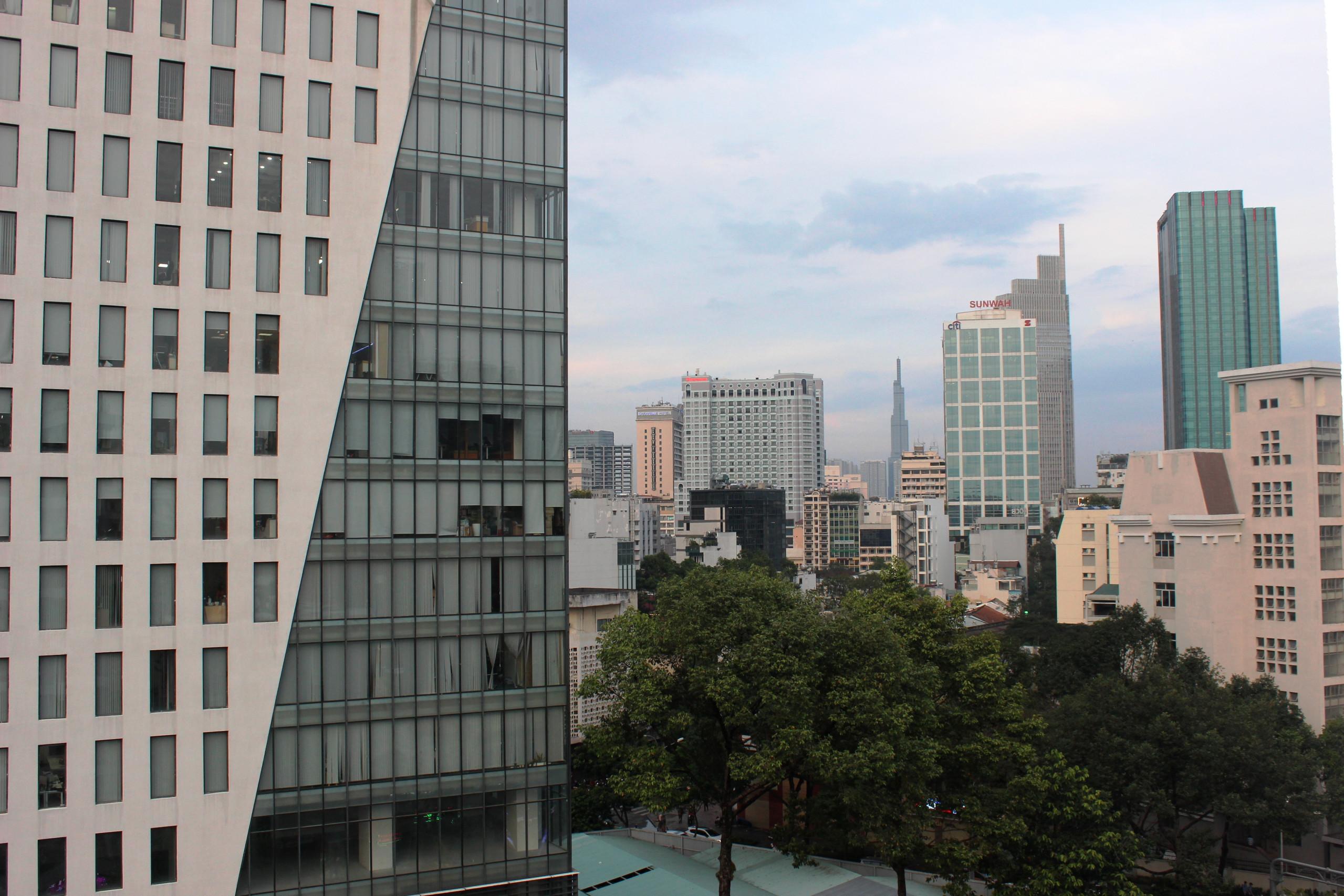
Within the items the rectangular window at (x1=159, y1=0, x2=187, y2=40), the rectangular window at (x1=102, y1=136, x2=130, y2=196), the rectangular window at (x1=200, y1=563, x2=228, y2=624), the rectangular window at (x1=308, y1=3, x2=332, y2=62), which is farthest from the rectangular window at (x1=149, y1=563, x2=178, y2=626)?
the rectangular window at (x1=308, y1=3, x2=332, y2=62)

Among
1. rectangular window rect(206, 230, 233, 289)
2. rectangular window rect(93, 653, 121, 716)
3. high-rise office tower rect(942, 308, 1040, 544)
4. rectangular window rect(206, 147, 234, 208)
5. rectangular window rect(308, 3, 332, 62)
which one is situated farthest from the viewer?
high-rise office tower rect(942, 308, 1040, 544)

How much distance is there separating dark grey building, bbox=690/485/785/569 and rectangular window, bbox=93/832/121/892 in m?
130

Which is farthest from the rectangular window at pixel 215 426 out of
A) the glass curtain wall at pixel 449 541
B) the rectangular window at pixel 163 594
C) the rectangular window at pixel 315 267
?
the rectangular window at pixel 315 267

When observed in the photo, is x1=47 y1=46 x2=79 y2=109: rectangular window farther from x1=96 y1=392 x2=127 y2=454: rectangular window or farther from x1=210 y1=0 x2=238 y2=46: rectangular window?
x1=96 y1=392 x2=127 y2=454: rectangular window

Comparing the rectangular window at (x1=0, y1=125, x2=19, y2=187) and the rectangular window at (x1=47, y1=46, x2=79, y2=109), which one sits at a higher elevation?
the rectangular window at (x1=47, y1=46, x2=79, y2=109)

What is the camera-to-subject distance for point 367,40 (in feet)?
87.9

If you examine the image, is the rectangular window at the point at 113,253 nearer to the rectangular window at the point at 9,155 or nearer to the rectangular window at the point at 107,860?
the rectangular window at the point at 9,155

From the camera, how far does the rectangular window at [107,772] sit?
23312mm

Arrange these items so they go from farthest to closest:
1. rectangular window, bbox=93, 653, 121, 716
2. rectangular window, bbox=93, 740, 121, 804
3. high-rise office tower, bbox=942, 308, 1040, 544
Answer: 1. high-rise office tower, bbox=942, 308, 1040, 544
2. rectangular window, bbox=93, 653, 121, 716
3. rectangular window, bbox=93, 740, 121, 804

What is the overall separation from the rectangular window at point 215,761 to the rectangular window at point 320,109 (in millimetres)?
16234

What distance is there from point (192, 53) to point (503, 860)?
23.4m

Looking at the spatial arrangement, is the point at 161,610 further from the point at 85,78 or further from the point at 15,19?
the point at 15,19

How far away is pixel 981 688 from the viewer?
29.0 meters

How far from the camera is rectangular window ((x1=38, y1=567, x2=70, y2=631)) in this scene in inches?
911
